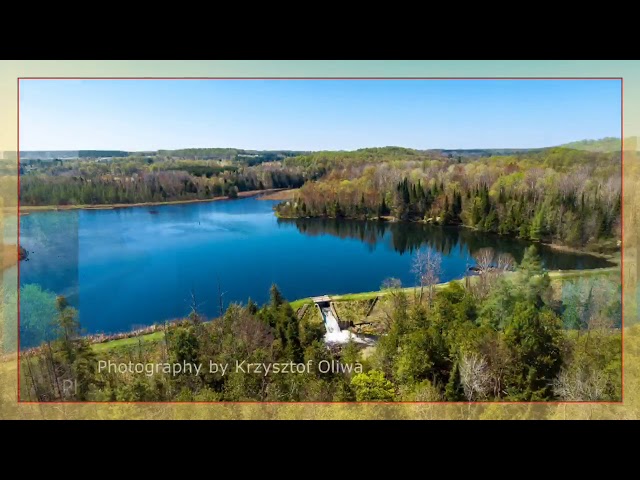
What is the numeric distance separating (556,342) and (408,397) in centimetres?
221

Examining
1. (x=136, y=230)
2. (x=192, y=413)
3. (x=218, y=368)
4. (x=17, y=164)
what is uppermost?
(x=17, y=164)

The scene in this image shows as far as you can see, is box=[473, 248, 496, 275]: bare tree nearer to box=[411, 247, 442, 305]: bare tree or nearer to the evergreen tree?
box=[411, 247, 442, 305]: bare tree

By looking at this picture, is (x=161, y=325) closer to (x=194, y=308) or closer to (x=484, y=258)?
(x=194, y=308)

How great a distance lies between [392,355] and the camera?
6.11 meters

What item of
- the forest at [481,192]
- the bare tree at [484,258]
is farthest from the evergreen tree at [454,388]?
the forest at [481,192]

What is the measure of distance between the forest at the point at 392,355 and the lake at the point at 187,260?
1.85 feet

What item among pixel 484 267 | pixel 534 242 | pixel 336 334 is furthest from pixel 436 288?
pixel 534 242

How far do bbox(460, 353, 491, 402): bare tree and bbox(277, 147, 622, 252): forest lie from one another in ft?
11.5

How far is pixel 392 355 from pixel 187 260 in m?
3.60
